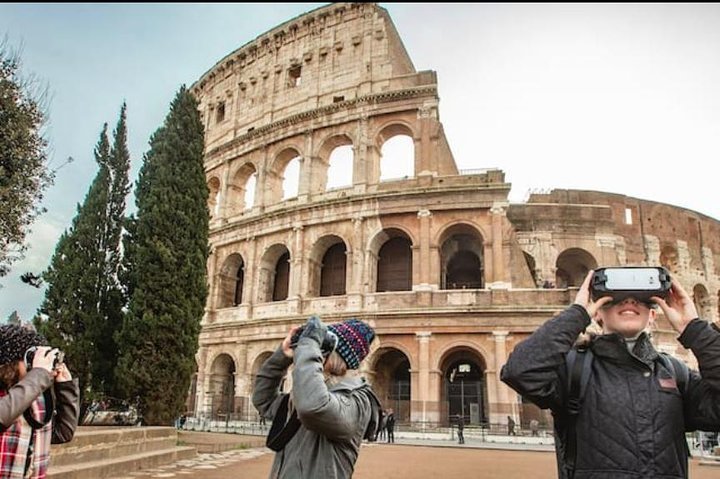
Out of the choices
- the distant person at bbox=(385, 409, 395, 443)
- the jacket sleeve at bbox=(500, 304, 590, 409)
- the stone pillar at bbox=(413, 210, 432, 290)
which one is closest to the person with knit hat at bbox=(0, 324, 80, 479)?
the jacket sleeve at bbox=(500, 304, 590, 409)

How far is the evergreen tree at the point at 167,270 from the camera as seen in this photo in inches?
472

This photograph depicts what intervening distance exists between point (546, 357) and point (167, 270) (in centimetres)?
1242

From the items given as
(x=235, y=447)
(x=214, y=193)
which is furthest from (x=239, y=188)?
(x=235, y=447)

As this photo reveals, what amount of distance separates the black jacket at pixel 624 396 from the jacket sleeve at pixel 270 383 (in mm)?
1157

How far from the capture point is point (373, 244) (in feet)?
66.3

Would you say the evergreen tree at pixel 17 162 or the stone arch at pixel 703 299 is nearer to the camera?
the evergreen tree at pixel 17 162

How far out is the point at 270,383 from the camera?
2643 mm

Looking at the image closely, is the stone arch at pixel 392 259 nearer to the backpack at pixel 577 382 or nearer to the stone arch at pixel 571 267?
the stone arch at pixel 571 267

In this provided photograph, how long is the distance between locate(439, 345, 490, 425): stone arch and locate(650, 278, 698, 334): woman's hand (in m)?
16.5

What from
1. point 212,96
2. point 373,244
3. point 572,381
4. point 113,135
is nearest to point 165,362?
point 113,135

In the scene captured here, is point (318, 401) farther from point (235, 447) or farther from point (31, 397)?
point (235, 447)

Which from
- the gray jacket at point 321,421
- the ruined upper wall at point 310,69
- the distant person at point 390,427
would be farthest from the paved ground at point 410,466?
the ruined upper wall at point 310,69

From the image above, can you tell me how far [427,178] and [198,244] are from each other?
9816mm

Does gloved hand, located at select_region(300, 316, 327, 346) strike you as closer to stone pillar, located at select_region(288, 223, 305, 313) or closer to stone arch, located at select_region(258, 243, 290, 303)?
stone pillar, located at select_region(288, 223, 305, 313)
